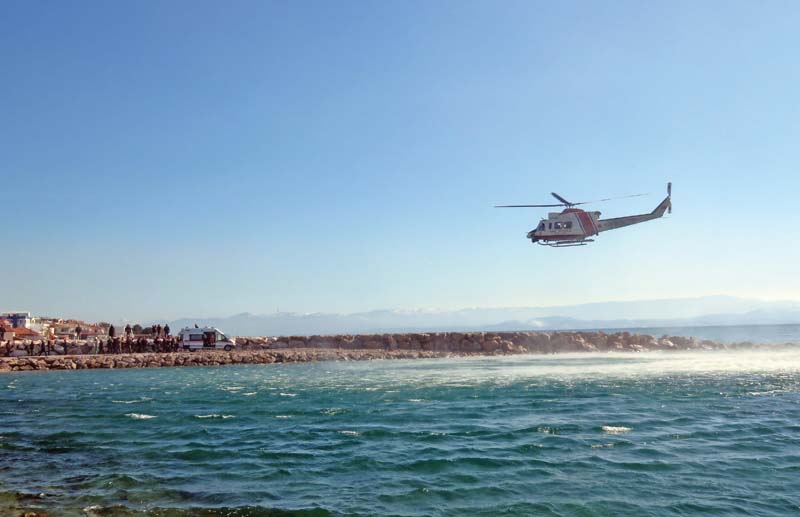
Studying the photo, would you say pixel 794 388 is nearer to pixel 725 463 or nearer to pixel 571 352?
pixel 725 463

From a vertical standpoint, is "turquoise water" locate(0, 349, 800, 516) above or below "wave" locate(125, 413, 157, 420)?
above

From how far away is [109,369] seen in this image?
36875 mm

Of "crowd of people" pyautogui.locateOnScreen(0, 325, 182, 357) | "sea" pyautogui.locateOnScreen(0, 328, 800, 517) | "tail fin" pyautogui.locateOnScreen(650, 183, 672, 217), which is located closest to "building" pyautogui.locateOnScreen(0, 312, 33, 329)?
"crowd of people" pyautogui.locateOnScreen(0, 325, 182, 357)

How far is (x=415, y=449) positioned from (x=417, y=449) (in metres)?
0.04

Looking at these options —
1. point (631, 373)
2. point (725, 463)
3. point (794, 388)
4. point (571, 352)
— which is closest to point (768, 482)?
point (725, 463)

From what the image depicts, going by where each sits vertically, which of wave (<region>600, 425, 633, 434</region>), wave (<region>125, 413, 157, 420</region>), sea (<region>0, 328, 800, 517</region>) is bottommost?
wave (<region>125, 413, 157, 420</region>)

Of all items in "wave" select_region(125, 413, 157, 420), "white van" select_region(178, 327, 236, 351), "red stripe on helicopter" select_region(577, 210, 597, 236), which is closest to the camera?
"wave" select_region(125, 413, 157, 420)

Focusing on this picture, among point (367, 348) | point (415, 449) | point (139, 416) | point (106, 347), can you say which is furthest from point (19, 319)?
point (415, 449)

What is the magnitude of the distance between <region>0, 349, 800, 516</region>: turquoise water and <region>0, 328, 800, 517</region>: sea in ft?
0.16

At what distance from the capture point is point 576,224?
112 feet

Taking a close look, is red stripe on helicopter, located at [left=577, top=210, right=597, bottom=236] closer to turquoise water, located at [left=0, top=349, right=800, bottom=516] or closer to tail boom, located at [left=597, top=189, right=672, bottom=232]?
tail boom, located at [left=597, top=189, right=672, bottom=232]

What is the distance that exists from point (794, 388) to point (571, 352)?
79.6 ft

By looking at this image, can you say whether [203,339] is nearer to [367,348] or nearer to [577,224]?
[367,348]

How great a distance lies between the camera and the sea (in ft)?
29.2
